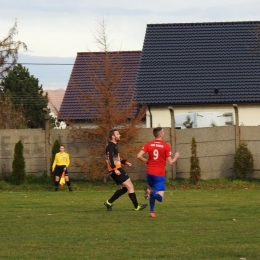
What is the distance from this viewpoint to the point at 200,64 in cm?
4150

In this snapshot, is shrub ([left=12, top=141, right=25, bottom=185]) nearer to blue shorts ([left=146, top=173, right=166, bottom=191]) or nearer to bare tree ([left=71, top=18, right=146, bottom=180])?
bare tree ([left=71, top=18, right=146, bottom=180])

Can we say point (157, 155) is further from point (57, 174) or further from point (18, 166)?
point (18, 166)

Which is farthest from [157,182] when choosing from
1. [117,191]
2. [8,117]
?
[8,117]

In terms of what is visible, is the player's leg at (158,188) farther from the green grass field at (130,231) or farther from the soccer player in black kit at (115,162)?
the soccer player in black kit at (115,162)

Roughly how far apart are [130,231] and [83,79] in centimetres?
3422

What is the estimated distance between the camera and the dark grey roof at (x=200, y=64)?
39.5 m

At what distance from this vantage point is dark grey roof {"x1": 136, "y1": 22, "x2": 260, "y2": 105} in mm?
39531

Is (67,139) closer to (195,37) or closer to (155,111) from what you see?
(155,111)

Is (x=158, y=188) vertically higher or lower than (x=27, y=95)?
lower

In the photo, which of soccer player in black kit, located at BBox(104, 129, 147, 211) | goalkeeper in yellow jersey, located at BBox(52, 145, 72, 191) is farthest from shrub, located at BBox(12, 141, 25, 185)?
soccer player in black kit, located at BBox(104, 129, 147, 211)

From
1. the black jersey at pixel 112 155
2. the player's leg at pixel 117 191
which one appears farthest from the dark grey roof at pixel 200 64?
the black jersey at pixel 112 155

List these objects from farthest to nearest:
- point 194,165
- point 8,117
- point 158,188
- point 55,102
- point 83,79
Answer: point 55,102
point 8,117
point 83,79
point 194,165
point 158,188

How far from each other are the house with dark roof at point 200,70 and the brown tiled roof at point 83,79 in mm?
2679

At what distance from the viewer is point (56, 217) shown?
15.9 meters
